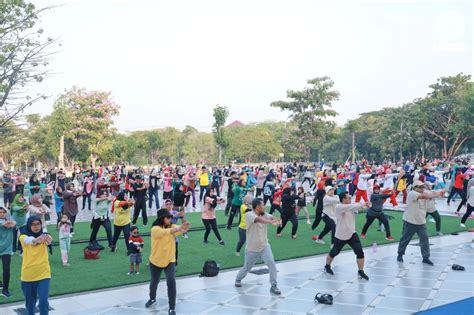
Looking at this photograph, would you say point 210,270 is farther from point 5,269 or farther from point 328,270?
point 5,269

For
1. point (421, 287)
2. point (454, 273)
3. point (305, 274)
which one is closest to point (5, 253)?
point (305, 274)

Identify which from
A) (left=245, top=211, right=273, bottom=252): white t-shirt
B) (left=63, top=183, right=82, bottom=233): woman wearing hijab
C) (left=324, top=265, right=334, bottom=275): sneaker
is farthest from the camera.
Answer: (left=63, top=183, right=82, bottom=233): woman wearing hijab

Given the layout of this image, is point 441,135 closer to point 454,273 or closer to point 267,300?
point 454,273

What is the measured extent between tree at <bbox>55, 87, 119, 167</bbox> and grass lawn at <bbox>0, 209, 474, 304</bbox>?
26.5 m

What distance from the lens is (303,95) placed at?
139 ft

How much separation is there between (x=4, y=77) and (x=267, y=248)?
9.32 meters

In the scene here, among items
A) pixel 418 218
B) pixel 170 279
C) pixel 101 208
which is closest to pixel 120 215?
pixel 101 208

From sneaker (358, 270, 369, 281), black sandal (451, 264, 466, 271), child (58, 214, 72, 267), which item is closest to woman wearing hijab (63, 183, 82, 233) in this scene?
child (58, 214, 72, 267)

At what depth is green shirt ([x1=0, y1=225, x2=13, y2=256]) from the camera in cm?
779

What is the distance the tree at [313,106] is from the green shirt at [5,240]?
1407 inches

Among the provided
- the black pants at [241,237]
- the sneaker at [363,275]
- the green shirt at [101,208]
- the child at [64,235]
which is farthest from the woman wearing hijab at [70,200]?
the sneaker at [363,275]

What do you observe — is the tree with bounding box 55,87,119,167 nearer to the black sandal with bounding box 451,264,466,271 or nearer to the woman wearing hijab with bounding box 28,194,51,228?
the woman wearing hijab with bounding box 28,194,51,228

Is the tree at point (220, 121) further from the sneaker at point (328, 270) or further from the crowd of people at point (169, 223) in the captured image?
the sneaker at point (328, 270)

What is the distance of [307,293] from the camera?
830 cm
